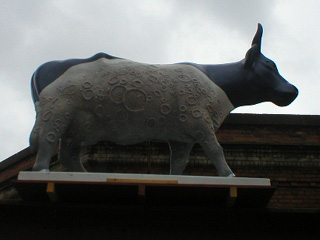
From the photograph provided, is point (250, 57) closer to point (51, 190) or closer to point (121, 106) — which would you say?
point (121, 106)

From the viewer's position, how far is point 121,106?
639 centimetres

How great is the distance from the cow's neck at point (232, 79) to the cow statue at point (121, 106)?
85 mm

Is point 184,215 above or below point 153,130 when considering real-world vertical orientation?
below

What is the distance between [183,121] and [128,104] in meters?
0.72

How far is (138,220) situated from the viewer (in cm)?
599

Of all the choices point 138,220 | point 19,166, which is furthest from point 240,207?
point 19,166

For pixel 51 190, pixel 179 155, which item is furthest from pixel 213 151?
pixel 51 190

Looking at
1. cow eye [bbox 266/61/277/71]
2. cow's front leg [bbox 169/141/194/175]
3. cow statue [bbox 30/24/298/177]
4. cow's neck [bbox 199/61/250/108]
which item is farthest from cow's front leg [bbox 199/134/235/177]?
cow eye [bbox 266/61/277/71]

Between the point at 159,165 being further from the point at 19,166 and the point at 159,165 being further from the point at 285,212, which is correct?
the point at 285,212

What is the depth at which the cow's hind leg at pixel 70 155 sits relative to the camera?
22.0 feet

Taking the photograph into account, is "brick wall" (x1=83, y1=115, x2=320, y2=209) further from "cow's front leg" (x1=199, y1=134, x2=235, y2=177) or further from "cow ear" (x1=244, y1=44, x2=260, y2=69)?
"cow's front leg" (x1=199, y1=134, x2=235, y2=177)

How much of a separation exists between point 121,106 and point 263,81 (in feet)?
6.68

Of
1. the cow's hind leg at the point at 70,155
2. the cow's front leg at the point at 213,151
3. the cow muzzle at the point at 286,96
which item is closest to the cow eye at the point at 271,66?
the cow muzzle at the point at 286,96

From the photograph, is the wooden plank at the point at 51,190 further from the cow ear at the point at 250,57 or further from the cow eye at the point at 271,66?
the cow eye at the point at 271,66
